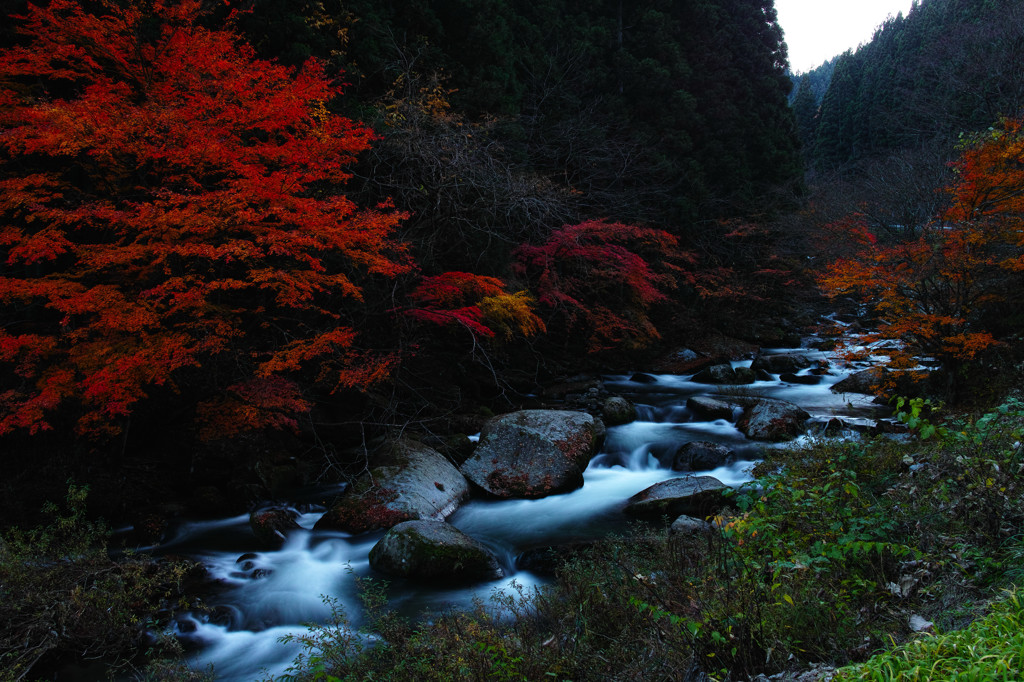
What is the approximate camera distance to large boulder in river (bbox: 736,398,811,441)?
1024 centimetres

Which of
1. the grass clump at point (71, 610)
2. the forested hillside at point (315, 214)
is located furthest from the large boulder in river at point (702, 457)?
the grass clump at point (71, 610)

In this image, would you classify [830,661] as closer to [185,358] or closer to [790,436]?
[185,358]

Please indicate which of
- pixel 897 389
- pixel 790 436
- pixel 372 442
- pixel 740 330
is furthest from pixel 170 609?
pixel 740 330

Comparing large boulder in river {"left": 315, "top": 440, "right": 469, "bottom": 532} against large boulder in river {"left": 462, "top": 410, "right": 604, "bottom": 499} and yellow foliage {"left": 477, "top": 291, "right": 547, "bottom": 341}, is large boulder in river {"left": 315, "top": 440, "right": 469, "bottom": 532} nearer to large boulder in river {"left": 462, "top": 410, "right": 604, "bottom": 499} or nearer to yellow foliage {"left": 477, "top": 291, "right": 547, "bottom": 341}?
large boulder in river {"left": 462, "top": 410, "right": 604, "bottom": 499}

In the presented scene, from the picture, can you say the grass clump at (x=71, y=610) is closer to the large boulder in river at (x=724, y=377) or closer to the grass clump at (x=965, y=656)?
the grass clump at (x=965, y=656)

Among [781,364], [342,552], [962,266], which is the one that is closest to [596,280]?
[781,364]

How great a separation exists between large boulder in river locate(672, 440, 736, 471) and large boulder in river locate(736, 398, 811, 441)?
44.5 inches

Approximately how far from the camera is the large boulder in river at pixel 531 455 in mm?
8594

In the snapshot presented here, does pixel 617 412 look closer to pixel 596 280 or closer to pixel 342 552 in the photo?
pixel 596 280

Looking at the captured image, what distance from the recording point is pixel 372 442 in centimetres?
1033

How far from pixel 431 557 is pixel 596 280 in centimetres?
1132

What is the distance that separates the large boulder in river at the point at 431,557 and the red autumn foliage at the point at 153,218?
2865 mm

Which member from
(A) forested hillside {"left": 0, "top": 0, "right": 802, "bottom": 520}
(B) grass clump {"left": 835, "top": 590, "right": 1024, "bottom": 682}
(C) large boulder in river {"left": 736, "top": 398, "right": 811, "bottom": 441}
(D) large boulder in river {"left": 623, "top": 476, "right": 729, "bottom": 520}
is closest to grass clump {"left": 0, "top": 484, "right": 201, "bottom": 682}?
(A) forested hillside {"left": 0, "top": 0, "right": 802, "bottom": 520}

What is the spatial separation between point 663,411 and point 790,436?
3.20 meters
